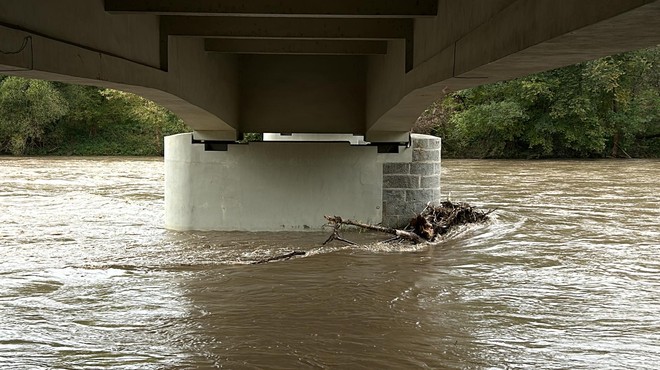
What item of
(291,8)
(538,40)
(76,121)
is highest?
(76,121)

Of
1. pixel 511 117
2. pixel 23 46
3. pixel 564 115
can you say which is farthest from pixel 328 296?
pixel 564 115

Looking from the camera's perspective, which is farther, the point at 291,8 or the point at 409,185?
the point at 409,185

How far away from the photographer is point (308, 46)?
10.2m

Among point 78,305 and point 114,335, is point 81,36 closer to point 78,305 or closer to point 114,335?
point 114,335

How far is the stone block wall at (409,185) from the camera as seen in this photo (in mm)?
14258

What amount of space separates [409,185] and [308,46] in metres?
4.92

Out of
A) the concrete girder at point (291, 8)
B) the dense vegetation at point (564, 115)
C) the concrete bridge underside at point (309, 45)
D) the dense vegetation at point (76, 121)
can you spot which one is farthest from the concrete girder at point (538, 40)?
the dense vegetation at point (76, 121)

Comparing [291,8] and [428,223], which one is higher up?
[291,8]

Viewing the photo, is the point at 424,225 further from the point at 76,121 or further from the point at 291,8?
the point at 76,121

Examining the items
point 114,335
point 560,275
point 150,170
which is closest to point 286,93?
point 560,275

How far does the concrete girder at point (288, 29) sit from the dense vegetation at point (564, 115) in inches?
1217

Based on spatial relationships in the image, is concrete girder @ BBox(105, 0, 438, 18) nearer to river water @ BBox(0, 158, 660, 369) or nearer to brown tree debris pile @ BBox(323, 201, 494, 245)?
river water @ BBox(0, 158, 660, 369)

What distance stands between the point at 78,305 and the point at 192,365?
290 cm

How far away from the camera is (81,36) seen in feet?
20.9
